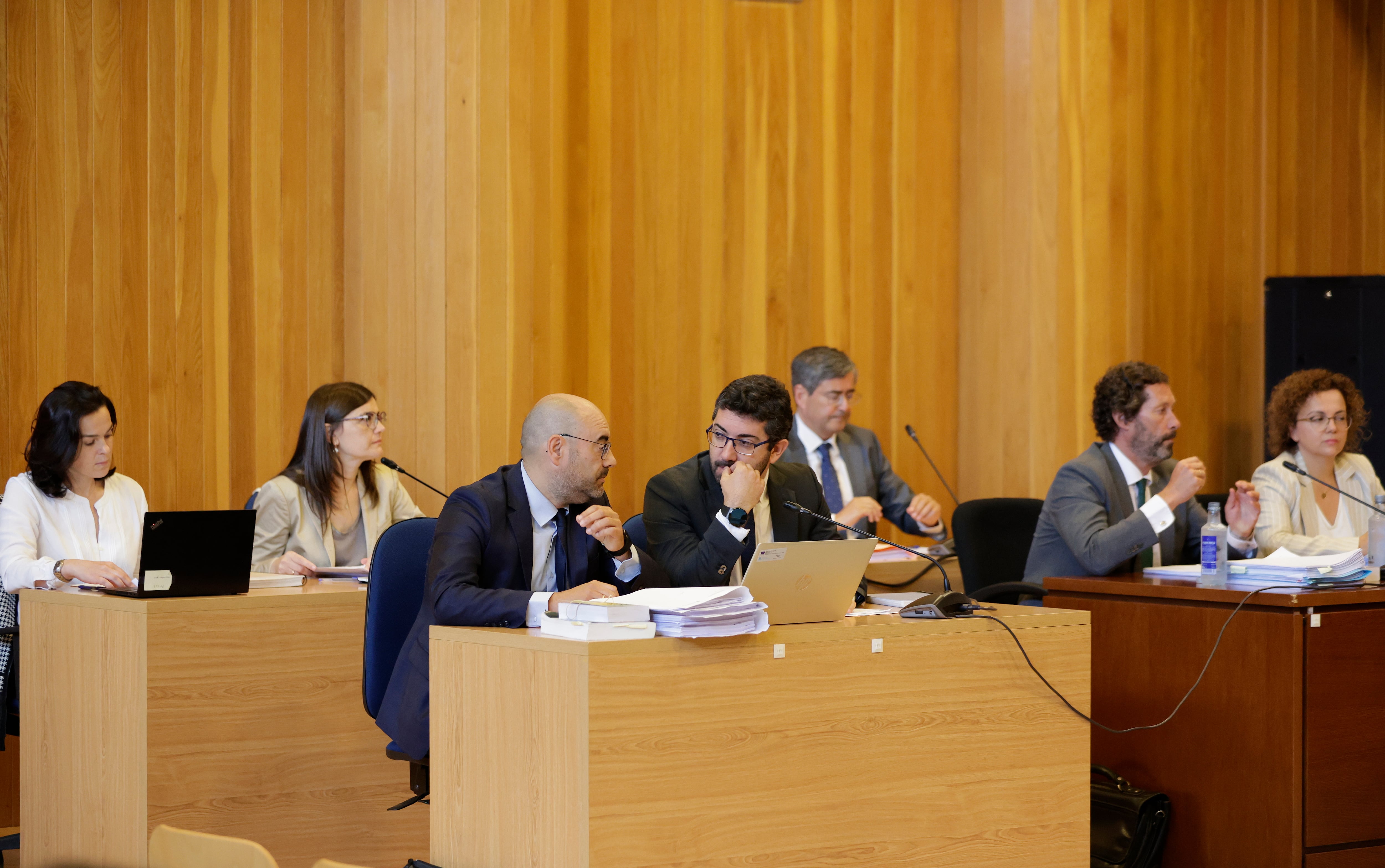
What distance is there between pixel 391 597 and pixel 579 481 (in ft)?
1.96

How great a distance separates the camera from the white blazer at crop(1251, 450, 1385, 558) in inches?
165

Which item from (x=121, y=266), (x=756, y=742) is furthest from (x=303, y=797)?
(x=121, y=266)

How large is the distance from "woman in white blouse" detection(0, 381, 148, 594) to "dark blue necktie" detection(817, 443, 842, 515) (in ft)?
7.38

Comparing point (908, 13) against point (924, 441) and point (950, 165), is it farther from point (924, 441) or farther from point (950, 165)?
point (924, 441)

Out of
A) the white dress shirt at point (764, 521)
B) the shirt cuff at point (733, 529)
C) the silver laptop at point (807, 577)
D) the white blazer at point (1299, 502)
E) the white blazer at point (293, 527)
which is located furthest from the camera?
the white blazer at point (1299, 502)

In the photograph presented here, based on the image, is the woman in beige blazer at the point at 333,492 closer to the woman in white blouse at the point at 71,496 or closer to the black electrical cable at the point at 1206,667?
the woman in white blouse at the point at 71,496

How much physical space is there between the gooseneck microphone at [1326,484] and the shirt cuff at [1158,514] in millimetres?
387

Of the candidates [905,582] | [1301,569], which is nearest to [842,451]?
[905,582]

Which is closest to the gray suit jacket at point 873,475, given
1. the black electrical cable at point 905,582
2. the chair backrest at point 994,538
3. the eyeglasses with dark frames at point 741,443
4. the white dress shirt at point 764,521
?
the black electrical cable at point 905,582

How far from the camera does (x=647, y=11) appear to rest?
5.15m

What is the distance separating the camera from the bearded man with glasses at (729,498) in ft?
9.88

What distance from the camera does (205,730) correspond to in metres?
3.19

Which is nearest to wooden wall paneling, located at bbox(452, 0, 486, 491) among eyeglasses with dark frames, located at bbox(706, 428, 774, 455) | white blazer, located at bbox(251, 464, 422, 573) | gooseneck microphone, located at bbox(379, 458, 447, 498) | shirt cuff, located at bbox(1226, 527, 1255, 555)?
gooseneck microphone, located at bbox(379, 458, 447, 498)

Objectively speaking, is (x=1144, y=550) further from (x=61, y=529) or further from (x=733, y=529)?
(x=61, y=529)
